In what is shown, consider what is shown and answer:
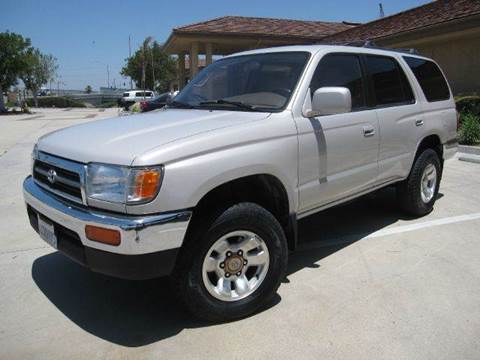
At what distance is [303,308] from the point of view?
3434 millimetres

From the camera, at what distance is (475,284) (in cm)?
378

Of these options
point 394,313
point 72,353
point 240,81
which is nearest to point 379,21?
point 240,81

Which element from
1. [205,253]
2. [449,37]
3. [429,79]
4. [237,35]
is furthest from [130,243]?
[237,35]

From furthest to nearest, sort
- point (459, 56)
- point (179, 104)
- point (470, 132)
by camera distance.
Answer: point (459, 56), point (470, 132), point (179, 104)

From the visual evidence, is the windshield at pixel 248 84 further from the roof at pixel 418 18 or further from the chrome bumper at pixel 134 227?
the roof at pixel 418 18

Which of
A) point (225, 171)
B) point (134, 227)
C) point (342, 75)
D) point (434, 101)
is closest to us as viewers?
point (134, 227)

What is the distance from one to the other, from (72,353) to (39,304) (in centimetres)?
80

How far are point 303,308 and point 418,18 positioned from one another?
1407 cm

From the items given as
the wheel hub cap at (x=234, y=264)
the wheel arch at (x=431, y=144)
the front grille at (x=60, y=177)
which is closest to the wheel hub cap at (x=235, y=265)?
the wheel hub cap at (x=234, y=264)

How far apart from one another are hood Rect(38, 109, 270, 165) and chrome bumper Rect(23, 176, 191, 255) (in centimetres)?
33

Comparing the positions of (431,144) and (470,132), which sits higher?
(431,144)

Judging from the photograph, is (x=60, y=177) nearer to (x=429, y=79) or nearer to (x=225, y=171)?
(x=225, y=171)

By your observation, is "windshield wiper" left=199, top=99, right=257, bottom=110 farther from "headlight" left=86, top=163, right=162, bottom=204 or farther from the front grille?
the front grille

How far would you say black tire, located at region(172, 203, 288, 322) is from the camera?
3002 millimetres
